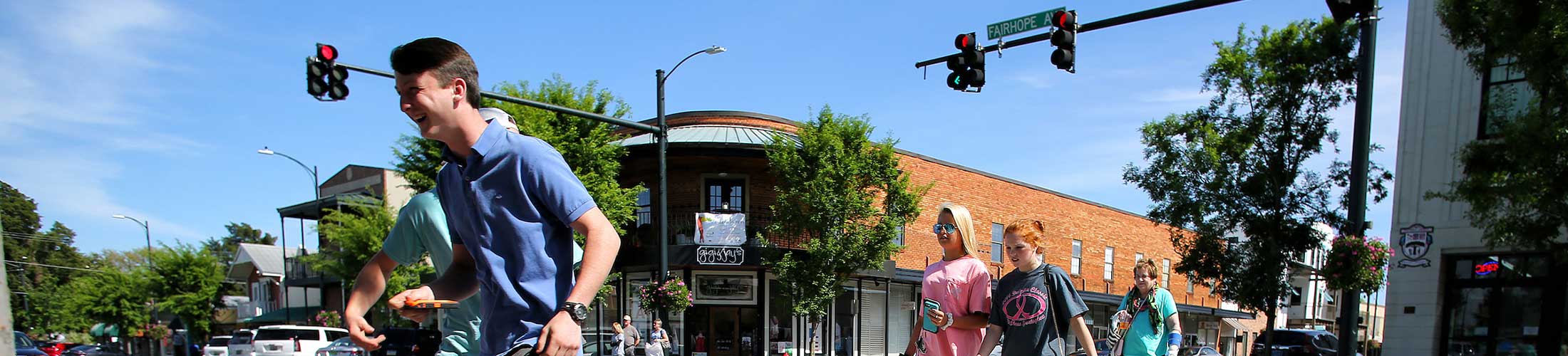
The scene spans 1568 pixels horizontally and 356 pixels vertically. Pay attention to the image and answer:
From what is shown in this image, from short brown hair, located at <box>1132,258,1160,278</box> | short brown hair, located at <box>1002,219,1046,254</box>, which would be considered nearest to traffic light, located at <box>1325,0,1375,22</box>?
short brown hair, located at <box>1132,258,1160,278</box>

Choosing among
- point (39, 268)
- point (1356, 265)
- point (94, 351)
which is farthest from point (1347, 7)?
point (39, 268)

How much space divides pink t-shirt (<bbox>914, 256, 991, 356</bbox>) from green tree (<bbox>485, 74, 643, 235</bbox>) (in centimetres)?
2004

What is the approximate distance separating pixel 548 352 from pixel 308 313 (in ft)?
173

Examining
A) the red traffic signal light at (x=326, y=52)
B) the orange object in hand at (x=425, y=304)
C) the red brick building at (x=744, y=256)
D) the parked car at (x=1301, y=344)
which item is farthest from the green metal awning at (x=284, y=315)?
the orange object in hand at (x=425, y=304)

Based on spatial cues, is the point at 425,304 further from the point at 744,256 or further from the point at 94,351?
the point at 94,351

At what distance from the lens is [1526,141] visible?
43.0 feet

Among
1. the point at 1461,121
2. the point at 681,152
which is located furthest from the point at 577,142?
the point at 1461,121

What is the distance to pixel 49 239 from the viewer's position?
71688mm

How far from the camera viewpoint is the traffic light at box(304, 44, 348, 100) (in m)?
14.5

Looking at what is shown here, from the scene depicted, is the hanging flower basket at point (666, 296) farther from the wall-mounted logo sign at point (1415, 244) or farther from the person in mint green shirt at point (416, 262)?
the person in mint green shirt at point (416, 262)

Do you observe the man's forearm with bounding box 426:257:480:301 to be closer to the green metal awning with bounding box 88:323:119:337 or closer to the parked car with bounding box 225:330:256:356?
the parked car with bounding box 225:330:256:356

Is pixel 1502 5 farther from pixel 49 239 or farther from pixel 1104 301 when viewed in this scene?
pixel 49 239

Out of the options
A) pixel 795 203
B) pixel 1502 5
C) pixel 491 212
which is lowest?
pixel 795 203

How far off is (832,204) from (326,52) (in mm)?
14935
